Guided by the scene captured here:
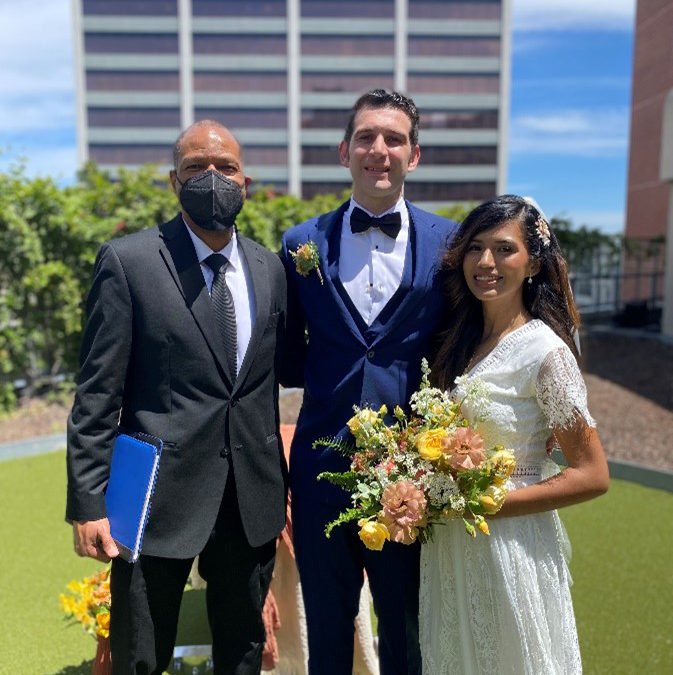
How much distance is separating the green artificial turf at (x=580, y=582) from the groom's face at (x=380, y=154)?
102 inches

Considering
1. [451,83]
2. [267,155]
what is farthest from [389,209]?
[451,83]

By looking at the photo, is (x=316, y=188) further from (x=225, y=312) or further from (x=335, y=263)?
(x=225, y=312)

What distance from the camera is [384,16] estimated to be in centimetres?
6406

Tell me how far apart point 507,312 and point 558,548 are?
2.73ft

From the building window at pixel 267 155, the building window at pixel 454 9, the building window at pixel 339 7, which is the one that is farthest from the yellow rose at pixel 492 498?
the building window at pixel 454 9

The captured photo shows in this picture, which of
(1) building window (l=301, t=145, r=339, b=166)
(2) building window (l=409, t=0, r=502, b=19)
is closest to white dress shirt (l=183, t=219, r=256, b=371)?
(1) building window (l=301, t=145, r=339, b=166)

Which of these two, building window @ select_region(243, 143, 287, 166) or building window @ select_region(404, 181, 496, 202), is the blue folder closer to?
building window @ select_region(243, 143, 287, 166)

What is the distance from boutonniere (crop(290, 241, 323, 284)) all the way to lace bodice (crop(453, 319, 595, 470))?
2.40ft

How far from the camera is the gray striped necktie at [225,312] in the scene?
8.38ft

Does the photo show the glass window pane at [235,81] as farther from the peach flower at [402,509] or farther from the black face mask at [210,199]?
the peach flower at [402,509]

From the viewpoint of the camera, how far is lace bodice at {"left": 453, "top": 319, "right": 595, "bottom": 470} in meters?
2.32

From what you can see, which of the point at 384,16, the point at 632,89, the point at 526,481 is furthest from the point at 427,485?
the point at 384,16

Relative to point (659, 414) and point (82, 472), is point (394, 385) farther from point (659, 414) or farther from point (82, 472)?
point (659, 414)

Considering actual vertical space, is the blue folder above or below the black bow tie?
below
